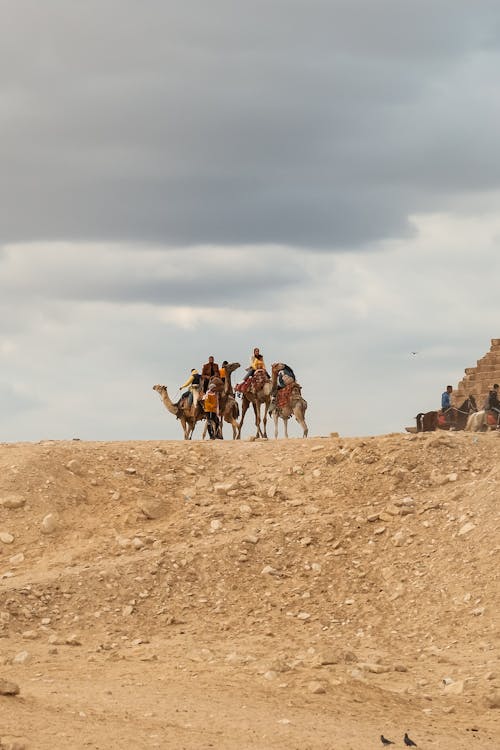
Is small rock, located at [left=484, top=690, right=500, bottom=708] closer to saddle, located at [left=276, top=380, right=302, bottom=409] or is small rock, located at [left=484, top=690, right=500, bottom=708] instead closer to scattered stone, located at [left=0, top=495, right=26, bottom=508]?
scattered stone, located at [left=0, top=495, right=26, bottom=508]

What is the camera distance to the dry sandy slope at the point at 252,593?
1339cm

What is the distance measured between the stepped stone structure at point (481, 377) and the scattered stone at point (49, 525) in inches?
936

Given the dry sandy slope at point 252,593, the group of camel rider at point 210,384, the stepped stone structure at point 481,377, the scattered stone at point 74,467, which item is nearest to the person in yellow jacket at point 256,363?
the group of camel rider at point 210,384

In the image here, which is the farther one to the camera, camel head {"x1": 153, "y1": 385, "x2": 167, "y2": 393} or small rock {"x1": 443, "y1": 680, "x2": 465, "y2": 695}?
camel head {"x1": 153, "y1": 385, "x2": 167, "y2": 393}

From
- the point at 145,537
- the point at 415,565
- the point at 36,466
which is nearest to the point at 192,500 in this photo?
the point at 145,537

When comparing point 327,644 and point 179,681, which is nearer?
point 179,681

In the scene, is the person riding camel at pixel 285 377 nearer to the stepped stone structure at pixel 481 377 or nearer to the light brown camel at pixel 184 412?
the light brown camel at pixel 184 412

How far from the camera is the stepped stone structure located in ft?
138

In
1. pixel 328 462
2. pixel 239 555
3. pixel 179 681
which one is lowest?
pixel 179 681

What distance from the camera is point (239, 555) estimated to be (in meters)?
19.5

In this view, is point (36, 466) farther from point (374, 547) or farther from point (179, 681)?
point (179, 681)

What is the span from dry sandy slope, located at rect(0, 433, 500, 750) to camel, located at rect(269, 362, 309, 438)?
165 inches

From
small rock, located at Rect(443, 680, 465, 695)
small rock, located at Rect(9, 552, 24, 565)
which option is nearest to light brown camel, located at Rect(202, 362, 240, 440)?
small rock, located at Rect(9, 552, 24, 565)

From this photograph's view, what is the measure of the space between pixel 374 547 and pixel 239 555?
90.6 inches
